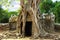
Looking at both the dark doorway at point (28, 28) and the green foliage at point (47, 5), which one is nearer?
the dark doorway at point (28, 28)

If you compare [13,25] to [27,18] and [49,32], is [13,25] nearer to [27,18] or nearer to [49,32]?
[27,18]

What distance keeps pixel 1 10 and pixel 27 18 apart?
2.86m

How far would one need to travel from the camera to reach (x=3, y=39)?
781 centimetres

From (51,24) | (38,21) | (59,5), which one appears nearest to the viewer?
(38,21)

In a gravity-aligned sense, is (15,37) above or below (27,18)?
below

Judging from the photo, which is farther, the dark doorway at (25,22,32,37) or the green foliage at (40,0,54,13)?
the green foliage at (40,0,54,13)

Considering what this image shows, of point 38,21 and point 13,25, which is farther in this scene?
point 13,25

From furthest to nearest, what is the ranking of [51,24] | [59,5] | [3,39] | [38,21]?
[59,5] → [51,24] → [38,21] → [3,39]

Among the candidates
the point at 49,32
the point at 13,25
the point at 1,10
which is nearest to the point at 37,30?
the point at 49,32

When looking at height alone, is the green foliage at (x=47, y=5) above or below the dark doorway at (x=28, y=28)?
above

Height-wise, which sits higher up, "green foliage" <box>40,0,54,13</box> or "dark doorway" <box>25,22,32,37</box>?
"green foliage" <box>40,0,54,13</box>

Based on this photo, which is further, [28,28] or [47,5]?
[47,5]

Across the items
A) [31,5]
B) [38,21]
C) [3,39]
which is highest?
[31,5]

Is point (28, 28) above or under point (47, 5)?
under
